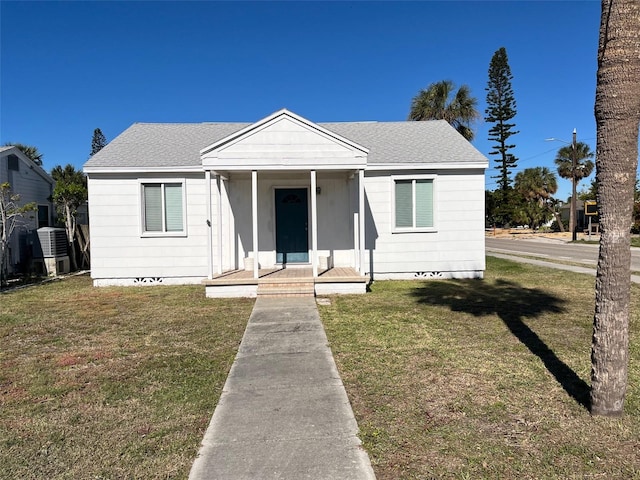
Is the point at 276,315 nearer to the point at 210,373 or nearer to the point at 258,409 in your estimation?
the point at 210,373

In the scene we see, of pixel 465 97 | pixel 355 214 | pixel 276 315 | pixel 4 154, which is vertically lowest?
pixel 276 315

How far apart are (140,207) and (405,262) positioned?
24.6 ft

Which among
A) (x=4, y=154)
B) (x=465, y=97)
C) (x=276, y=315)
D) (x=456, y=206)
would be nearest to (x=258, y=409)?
(x=276, y=315)

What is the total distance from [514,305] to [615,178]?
18.0ft

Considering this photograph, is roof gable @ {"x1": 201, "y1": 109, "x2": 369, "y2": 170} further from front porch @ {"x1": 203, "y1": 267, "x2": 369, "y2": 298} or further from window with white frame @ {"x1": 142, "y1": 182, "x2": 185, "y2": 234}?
front porch @ {"x1": 203, "y1": 267, "x2": 369, "y2": 298}

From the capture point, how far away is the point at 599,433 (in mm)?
3299

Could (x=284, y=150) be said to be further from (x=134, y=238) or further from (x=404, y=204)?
(x=134, y=238)

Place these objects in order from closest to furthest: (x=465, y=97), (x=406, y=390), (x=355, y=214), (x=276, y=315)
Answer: (x=406, y=390) < (x=276, y=315) < (x=355, y=214) < (x=465, y=97)

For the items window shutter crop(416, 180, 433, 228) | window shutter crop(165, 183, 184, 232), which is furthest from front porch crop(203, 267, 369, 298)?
window shutter crop(416, 180, 433, 228)

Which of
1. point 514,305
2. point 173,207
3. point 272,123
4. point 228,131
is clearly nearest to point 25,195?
point 173,207

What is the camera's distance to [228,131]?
Result: 14055 mm

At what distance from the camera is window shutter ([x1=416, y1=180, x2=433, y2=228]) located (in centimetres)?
1194

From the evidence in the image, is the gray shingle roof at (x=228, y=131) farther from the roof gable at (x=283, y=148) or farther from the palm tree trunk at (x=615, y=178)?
the palm tree trunk at (x=615, y=178)

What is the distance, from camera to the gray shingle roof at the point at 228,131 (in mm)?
11648
